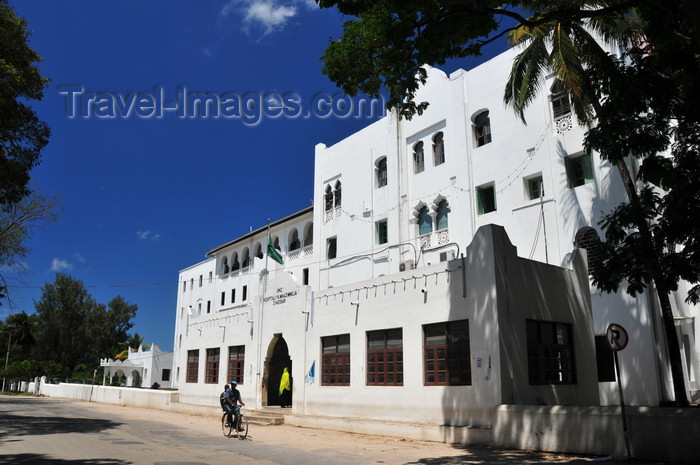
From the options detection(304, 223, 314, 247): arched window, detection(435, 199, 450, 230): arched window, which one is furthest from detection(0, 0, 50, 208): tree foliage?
detection(304, 223, 314, 247): arched window

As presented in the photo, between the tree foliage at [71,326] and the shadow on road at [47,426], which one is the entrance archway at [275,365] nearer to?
the shadow on road at [47,426]

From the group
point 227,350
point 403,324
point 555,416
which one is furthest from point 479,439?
point 227,350

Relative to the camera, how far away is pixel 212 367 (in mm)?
26734

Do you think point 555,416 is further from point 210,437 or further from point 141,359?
point 141,359

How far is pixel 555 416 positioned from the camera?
11.8 m

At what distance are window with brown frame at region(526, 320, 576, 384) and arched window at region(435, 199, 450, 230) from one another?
10385 millimetres

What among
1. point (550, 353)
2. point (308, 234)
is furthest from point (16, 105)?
point (308, 234)

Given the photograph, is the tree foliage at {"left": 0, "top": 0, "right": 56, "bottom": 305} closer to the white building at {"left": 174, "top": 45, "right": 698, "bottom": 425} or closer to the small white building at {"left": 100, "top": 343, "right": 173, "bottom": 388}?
the white building at {"left": 174, "top": 45, "right": 698, "bottom": 425}

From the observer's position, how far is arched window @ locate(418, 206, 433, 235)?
87.6ft

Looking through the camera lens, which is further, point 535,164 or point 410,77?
point 535,164

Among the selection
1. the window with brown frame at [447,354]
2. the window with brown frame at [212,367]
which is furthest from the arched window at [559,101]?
the window with brown frame at [212,367]

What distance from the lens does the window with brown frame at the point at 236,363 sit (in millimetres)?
24405

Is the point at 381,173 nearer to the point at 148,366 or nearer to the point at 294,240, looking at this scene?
the point at 294,240

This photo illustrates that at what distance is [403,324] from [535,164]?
994 centimetres
